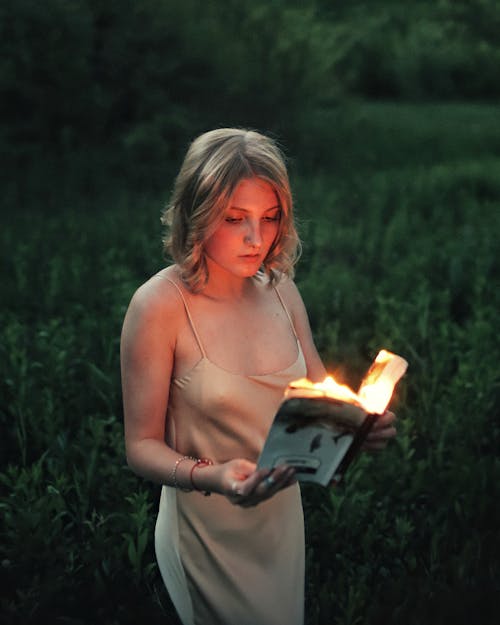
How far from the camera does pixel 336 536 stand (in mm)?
3729

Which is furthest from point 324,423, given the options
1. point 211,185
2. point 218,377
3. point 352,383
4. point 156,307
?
point 352,383

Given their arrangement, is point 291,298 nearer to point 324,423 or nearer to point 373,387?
point 373,387

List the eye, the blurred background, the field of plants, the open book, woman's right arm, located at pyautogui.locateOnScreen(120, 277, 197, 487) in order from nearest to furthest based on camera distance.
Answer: the open book → woman's right arm, located at pyautogui.locateOnScreen(120, 277, 197, 487) → the eye → the field of plants → the blurred background

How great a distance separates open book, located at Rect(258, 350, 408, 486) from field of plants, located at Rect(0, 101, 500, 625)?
1.21m

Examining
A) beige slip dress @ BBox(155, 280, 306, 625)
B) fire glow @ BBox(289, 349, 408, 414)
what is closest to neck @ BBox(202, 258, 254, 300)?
beige slip dress @ BBox(155, 280, 306, 625)

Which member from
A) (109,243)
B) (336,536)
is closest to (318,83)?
(109,243)

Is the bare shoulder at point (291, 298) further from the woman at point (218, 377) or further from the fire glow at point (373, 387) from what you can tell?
the fire glow at point (373, 387)

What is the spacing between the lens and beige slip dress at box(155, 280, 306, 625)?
2348 millimetres

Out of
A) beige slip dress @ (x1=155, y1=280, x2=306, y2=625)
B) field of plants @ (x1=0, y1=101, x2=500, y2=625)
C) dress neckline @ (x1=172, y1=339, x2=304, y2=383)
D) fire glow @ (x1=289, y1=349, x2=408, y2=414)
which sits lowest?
field of plants @ (x1=0, y1=101, x2=500, y2=625)

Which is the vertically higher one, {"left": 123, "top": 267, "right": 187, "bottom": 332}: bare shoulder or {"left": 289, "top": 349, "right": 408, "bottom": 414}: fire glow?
Answer: {"left": 123, "top": 267, "right": 187, "bottom": 332}: bare shoulder

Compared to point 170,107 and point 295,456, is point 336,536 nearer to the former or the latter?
point 295,456

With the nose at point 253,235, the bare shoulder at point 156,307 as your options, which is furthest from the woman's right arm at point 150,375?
the nose at point 253,235

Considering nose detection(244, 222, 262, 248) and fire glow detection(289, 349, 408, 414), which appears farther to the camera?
nose detection(244, 222, 262, 248)

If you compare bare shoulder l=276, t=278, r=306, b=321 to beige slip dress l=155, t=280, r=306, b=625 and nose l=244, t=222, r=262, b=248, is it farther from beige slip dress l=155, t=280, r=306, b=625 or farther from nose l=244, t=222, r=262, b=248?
nose l=244, t=222, r=262, b=248
